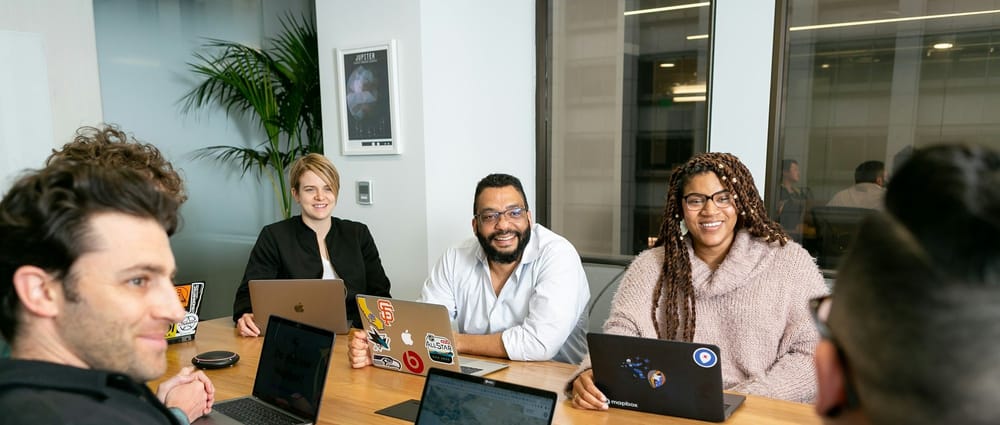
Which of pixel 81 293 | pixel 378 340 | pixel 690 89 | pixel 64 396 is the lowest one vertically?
pixel 378 340

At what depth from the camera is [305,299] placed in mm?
2422

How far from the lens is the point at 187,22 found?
4.11 metres

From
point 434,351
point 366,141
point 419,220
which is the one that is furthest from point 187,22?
point 434,351

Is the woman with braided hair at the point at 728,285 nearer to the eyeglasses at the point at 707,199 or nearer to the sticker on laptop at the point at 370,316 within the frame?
the eyeglasses at the point at 707,199

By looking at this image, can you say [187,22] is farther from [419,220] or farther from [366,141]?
[419,220]

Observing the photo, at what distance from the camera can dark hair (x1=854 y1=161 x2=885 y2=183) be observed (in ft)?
10.3

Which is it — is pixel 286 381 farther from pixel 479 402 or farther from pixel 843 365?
pixel 843 365

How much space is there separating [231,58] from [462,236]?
1.99 m

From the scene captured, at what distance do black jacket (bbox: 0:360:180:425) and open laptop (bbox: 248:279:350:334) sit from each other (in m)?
1.29

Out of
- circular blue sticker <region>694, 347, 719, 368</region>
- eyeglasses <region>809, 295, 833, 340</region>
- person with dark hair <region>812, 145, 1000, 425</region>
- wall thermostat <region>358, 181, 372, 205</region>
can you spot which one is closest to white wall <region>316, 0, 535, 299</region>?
wall thermostat <region>358, 181, 372, 205</region>

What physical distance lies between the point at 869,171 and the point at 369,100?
8.46 ft

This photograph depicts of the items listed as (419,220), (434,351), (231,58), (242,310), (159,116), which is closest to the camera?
(434,351)

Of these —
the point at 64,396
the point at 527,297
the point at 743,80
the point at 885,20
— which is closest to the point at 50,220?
the point at 64,396

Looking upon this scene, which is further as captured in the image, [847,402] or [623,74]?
[623,74]
